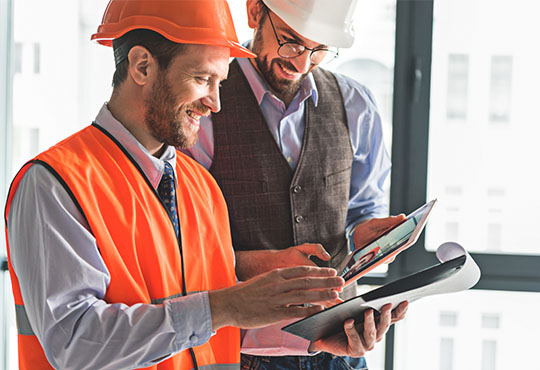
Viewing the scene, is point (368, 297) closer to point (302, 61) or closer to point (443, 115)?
point (302, 61)

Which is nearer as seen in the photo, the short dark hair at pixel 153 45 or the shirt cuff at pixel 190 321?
the shirt cuff at pixel 190 321

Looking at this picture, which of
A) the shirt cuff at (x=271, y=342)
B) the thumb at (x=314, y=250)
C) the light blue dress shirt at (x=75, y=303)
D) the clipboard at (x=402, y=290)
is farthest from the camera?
the shirt cuff at (x=271, y=342)

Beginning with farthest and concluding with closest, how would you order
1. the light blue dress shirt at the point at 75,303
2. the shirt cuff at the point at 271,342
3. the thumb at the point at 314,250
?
1. the shirt cuff at the point at 271,342
2. the thumb at the point at 314,250
3. the light blue dress shirt at the point at 75,303

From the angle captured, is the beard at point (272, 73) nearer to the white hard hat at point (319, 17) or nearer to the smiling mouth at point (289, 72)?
the smiling mouth at point (289, 72)

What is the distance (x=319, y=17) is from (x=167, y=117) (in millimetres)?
651

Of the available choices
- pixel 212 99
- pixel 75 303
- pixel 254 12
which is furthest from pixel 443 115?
pixel 75 303

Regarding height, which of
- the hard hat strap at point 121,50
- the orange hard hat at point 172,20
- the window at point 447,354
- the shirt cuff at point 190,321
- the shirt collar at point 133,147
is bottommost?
the window at point 447,354

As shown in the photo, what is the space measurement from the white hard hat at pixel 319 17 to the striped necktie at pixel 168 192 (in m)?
0.61

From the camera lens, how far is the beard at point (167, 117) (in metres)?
1.25

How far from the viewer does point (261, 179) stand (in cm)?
170

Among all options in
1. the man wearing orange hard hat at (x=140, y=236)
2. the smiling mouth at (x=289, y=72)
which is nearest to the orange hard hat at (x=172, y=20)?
the man wearing orange hard hat at (x=140, y=236)

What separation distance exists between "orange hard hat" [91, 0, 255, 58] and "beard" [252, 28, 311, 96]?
0.47 meters

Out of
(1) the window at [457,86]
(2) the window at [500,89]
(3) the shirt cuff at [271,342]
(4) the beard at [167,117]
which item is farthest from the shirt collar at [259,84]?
(2) the window at [500,89]

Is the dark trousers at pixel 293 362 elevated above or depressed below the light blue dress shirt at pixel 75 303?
below
